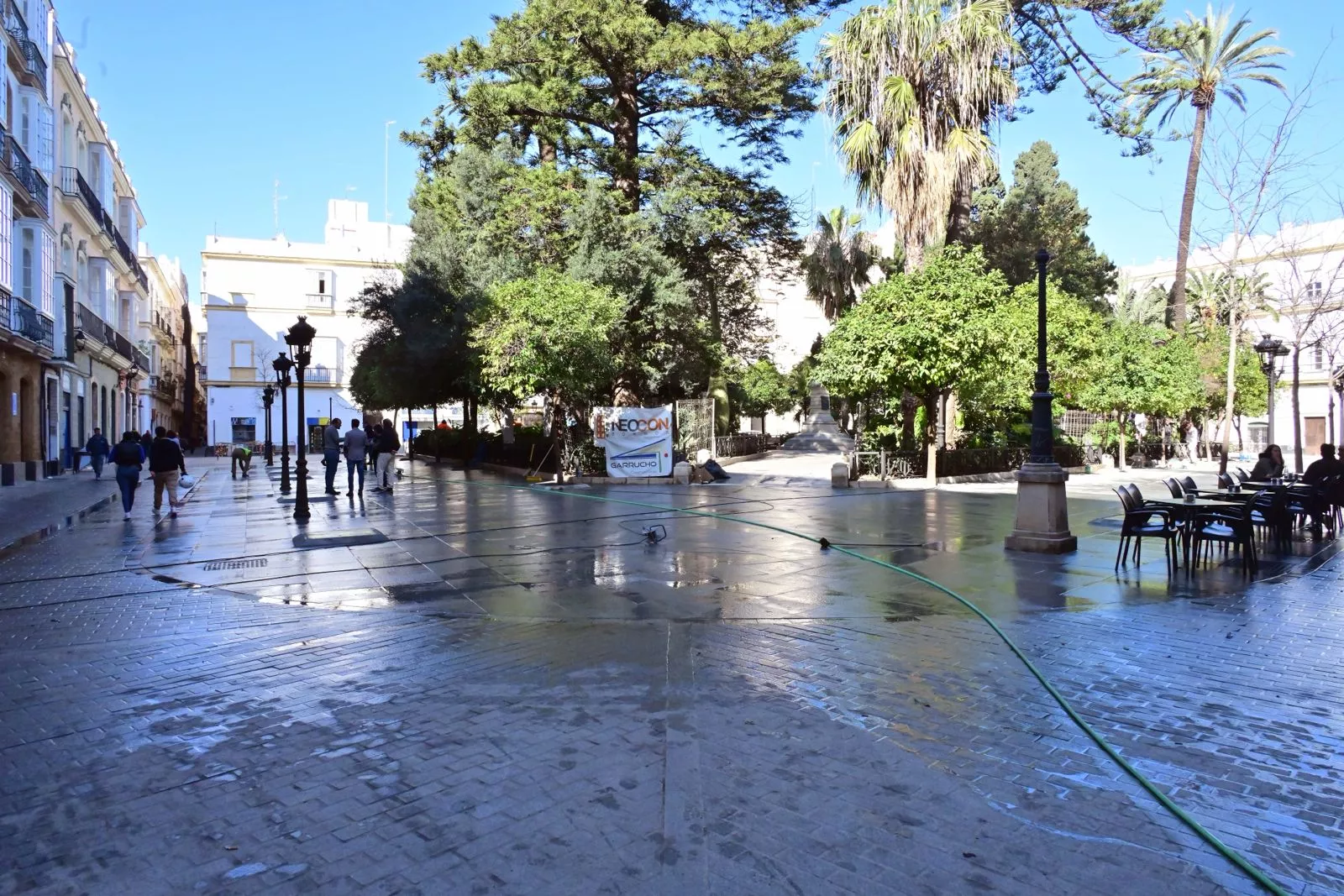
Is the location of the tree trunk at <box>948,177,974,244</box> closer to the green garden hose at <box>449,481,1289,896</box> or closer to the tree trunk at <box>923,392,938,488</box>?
the tree trunk at <box>923,392,938,488</box>

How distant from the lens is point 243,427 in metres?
59.4

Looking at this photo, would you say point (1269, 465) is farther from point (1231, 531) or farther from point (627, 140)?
point (627, 140)

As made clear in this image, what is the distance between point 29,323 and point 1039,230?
34.6m

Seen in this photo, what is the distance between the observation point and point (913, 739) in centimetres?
419

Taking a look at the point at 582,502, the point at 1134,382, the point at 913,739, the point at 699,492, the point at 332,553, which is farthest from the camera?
the point at 1134,382

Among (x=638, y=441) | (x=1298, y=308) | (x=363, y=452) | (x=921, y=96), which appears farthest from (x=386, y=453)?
(x=1298, y=308)

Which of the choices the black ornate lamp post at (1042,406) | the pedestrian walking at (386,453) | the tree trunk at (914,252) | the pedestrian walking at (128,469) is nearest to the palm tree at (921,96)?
the tree trunk at (914,252)

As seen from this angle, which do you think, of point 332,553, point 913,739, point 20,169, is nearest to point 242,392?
point 20,169

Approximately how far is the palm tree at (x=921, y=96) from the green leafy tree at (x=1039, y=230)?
660 cm

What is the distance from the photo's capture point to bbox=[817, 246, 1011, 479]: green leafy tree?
20.5m

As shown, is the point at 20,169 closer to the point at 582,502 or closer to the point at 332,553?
the point at 582,502

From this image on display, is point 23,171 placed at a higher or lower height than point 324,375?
higher

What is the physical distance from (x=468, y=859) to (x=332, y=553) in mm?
7937

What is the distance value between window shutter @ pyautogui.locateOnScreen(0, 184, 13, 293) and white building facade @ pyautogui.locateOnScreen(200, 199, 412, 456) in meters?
35.1
